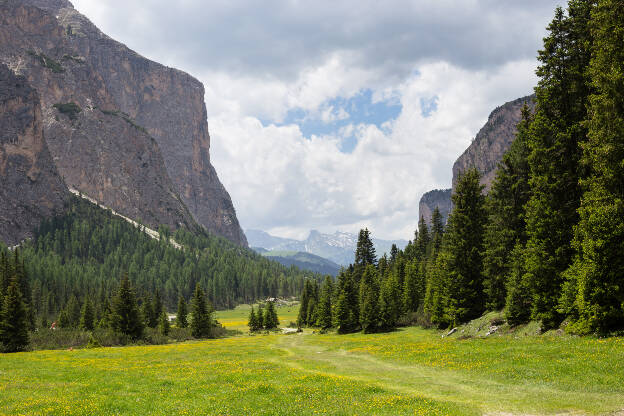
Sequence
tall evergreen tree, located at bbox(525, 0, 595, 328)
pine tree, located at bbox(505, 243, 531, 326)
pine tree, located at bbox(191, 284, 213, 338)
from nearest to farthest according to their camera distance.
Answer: tall evergreen tree, located at bbox(525, 0, 595, 328) → pine tree, located at bbox(505, 243, 531, 326) → pine tree, located at bbox(191, 284, 213, 338)

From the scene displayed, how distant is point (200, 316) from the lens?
7312 centimetres

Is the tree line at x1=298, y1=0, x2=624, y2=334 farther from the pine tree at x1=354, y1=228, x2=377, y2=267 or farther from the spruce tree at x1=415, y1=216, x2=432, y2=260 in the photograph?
the spruce tree at x1=415, y1=216, x2=432, y2=260

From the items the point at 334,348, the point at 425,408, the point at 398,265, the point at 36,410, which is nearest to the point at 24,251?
the point at 398,265

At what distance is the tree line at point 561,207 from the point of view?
22.6 m

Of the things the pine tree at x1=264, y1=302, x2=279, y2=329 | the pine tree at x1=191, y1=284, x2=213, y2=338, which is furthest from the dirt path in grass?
the pine tree at x1=264, y1=302, x2=279, y2=329

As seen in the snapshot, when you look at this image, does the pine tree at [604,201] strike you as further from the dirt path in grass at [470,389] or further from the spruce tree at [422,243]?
the spruce tree at [422,243]

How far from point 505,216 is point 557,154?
1076cm

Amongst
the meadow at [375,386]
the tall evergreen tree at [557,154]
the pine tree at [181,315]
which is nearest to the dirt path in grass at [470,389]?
the meadow at [375,386]

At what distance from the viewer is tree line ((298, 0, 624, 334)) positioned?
22.6 m

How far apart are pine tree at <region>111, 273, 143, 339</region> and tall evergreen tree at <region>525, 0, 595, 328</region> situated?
56.5 meters

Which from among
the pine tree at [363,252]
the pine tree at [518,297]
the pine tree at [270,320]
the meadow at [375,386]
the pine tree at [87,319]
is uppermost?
the pine tree at [363,252]

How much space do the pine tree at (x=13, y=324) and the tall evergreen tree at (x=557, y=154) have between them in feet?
185

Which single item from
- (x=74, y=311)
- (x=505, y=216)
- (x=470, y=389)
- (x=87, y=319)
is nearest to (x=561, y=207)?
(x=505, y=216)

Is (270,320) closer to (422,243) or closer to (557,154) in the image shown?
(422,243)
